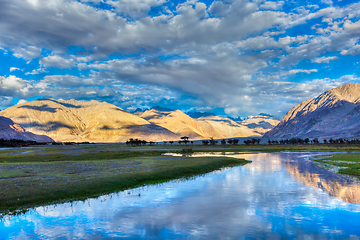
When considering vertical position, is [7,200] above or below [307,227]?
above

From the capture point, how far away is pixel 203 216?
17844 millimetres

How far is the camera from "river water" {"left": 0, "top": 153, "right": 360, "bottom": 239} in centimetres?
1485

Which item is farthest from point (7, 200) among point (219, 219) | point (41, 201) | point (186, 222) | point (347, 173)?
point (347, 173)

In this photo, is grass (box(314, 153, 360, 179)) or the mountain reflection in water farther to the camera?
grass (box(314, 153, 360, 179))

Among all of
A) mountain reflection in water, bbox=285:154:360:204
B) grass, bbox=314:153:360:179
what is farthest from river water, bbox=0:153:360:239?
grass, bbox=314:153:360:179

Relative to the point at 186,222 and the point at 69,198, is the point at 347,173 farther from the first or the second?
the point at 69,198

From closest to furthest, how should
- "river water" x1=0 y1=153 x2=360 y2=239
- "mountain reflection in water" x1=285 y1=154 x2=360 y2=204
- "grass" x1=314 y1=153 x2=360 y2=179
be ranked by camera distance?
"river water" x1=0 y1=153 x2=360 y2=239 < "mountain reflection in water" x1=285 y1=154 x2=360 y2=204 < "grass" x1=314 y1=153 x2=360 y2=179

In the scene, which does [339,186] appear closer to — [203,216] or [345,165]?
[203,216]

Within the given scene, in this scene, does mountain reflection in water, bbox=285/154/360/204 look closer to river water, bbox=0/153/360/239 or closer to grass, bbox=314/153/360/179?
river water, bbox=0/153/360/239

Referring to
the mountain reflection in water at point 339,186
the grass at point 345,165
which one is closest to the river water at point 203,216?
the mountain reflection in water at point 339,186

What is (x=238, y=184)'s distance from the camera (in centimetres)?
2981

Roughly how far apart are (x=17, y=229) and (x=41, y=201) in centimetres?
545

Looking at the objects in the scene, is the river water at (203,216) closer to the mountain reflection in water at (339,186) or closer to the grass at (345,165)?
the mountain reflection in water at (339,186)

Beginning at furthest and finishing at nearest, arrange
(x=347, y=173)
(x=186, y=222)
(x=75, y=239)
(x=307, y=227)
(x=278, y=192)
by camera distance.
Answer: (x=347, y=173)
(x=278, y=192)
(x=186, y=222)
(x=307, y=227)
(x=75, y=239)
